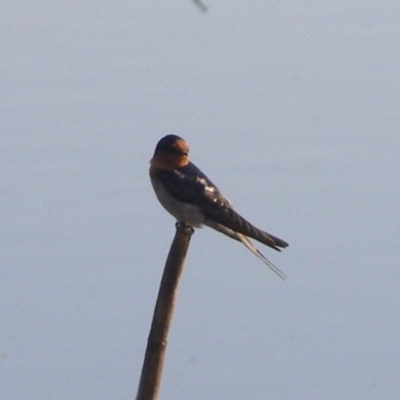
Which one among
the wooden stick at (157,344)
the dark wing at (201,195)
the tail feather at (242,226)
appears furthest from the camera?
the dark wing at (201,195)

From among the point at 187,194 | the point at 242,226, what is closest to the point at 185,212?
the point at 187,194

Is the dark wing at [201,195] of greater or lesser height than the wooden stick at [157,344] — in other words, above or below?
above

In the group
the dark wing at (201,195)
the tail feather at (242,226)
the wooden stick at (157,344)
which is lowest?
the wooden stick at (157,344)

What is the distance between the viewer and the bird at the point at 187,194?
443 cm

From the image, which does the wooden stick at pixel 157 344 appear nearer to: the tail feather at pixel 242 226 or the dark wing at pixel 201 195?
the tail feather at pixel 242 226

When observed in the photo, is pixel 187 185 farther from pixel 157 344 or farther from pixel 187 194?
pixel 157 344

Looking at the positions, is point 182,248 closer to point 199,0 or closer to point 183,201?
point 183,201

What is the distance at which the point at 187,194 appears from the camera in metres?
4.45

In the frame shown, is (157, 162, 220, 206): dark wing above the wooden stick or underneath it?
above

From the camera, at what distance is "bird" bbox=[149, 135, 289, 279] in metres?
4.43

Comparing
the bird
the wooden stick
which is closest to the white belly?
the bird

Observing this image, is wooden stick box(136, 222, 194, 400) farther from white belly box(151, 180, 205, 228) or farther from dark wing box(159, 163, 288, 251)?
white belly box(151, 180, 205, 228)

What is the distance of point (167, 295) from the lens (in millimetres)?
3066

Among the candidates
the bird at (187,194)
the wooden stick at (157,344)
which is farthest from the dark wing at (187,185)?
the wooden stick at (157,344)
